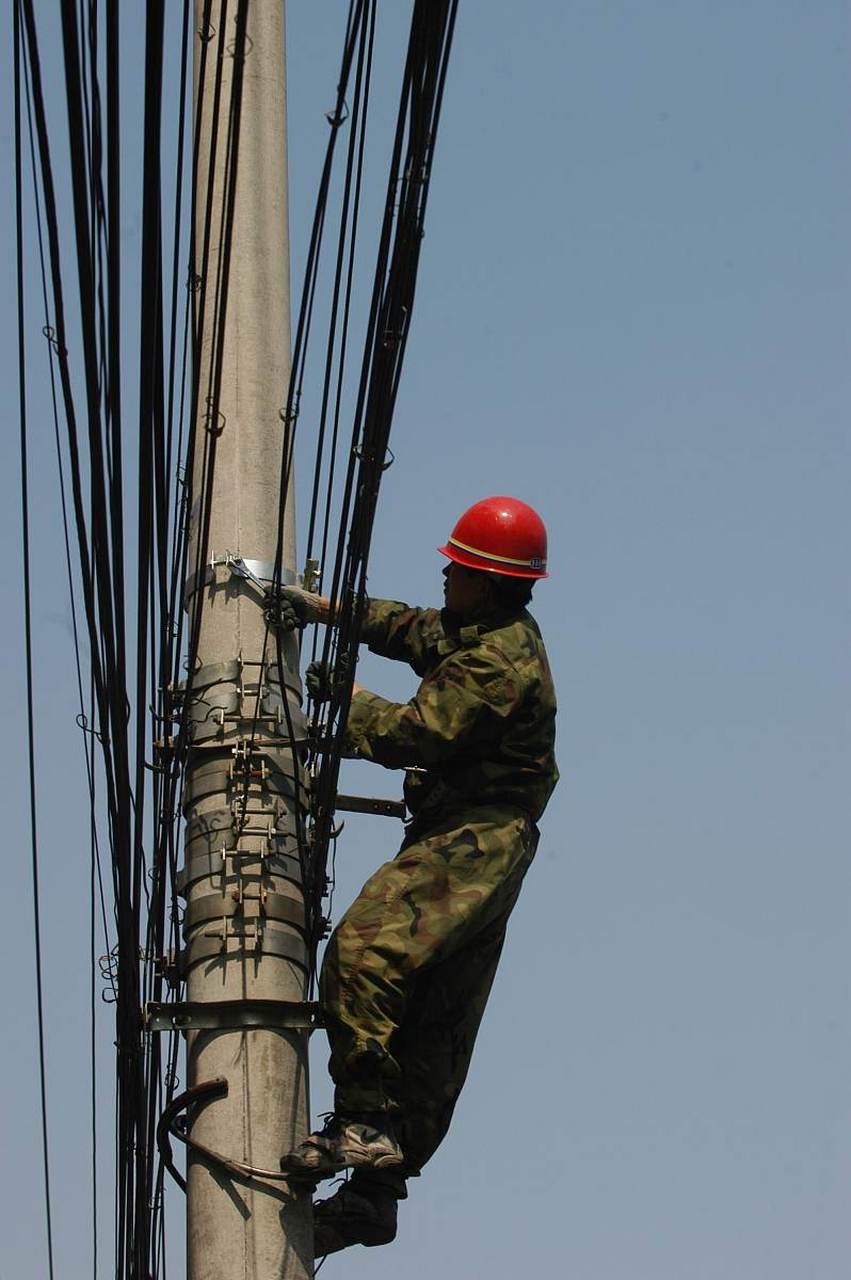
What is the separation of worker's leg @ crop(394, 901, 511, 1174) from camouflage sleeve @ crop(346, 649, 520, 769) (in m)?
0.54

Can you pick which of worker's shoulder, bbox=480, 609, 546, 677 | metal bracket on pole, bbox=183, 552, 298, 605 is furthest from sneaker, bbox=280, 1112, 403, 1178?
metal bracket on pole, bbox=183, 552, 298, 605

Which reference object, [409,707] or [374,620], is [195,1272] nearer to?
[409,707]

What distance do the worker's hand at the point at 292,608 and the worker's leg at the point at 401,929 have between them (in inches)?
27.9

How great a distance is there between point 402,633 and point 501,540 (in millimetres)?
421

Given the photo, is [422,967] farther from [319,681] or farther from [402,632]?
[402,632]

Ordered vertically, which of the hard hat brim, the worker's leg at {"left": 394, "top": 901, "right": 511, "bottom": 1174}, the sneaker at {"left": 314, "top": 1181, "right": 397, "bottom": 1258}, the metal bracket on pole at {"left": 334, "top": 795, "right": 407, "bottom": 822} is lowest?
the sneaker at {"left": 314, "top": 1181, "right": 397, "bottom": 1258}

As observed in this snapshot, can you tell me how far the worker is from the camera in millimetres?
5496

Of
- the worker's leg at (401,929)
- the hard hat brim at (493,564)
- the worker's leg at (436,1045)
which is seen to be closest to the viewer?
the worker's leg at (401,929)

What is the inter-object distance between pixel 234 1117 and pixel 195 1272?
1.26 feet

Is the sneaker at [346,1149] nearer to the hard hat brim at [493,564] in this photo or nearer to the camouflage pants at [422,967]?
the camouflage pants at [422,967]

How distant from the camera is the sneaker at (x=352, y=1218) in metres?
5.63

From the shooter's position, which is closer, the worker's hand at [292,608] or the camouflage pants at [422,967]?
the camouflage pants at [422,967]

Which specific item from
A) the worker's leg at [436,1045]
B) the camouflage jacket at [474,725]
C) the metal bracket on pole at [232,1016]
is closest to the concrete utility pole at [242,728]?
the metal bracket on pole at [232,1016]

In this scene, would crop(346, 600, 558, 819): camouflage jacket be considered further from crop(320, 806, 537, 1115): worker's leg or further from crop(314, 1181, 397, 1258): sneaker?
crop(314, 1181, 397, 1258): sneaker
